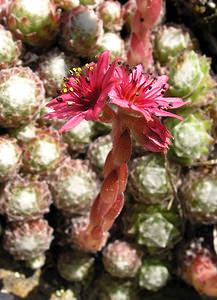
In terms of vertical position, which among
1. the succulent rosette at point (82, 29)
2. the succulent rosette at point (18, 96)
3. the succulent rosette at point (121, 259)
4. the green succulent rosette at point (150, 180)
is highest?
the succulent rosette at point (82, 29)

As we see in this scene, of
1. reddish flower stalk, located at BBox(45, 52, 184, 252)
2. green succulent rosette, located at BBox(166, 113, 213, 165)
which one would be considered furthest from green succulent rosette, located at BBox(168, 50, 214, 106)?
reddish flower stalk, located at BBox(45, 52, 184, 252)

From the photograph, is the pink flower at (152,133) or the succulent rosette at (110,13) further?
the succulent rosette at (110,13)

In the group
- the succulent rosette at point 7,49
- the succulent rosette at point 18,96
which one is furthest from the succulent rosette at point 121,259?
the succulent rosette at point 7,49

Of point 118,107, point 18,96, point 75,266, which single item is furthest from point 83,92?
point 75,266

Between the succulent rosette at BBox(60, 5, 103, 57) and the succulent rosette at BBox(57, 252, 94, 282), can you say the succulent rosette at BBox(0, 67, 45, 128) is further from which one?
the succulent rosette at BBox(57, 252, 94, 282)

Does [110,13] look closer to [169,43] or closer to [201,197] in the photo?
[169,43]

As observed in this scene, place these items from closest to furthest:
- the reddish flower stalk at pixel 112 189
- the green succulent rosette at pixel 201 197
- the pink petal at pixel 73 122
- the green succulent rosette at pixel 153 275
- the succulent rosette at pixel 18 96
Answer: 1. the pink petal at pixel 73 122
2. the reddish flower stalk at pixel 112 189
3. the succulent rosette at pixel 18 96
4. the green succulent rosette at pixel 201 197
5. the green succulent rosette at pixel 153 275

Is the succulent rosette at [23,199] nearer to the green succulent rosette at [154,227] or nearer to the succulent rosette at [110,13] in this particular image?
the green succulent rosette at [154,227]

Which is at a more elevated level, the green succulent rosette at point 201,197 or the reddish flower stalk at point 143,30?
the reddish flower stalk at point 143,30
